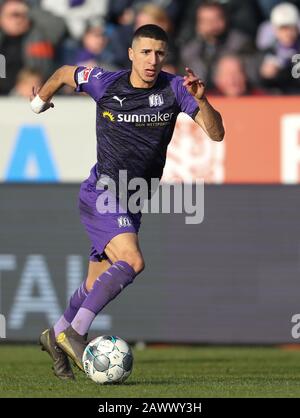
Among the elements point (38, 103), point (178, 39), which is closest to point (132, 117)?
point (38, 103)

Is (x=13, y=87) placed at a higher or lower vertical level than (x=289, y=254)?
higher

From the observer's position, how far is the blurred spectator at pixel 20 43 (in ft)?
54.7

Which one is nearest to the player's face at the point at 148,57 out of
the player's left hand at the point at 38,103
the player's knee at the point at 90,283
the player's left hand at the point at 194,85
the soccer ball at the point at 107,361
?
the player's left hand at the point at 194,85

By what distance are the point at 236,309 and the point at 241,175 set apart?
1.82 metres

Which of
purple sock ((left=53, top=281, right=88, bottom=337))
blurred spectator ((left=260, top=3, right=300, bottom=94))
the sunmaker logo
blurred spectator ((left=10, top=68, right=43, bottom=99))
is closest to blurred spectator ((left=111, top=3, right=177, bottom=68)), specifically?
blurred spectator ((left=10, top=68, right=43, bottom=99))

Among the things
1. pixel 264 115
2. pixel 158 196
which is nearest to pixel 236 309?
pixel 158 196

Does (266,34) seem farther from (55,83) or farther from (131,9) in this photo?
(55,83)

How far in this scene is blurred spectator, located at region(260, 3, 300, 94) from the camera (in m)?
16.5

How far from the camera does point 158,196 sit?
14.1 m

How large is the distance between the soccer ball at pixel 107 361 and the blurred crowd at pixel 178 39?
281 inches

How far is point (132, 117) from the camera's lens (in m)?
9.94

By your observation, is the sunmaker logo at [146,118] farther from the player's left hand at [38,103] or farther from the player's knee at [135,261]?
the player's knee at [135,261]

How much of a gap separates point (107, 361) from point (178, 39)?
860 cm

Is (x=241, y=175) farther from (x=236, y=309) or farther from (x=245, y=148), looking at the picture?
(x=236, y=309)
